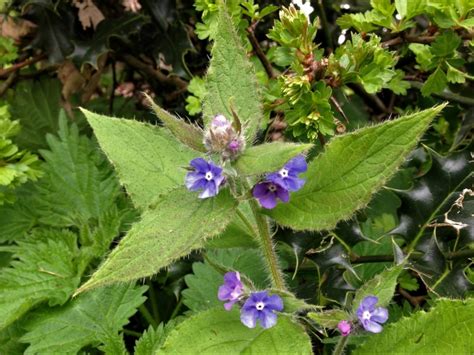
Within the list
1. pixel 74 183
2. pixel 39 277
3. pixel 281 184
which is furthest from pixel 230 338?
pixel 74 183

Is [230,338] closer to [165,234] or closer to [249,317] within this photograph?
[249,317]

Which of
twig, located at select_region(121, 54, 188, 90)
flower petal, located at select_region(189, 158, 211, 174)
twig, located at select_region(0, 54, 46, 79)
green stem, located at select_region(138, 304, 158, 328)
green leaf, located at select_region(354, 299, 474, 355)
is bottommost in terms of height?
green stem, located at select_region(138, 304, 158, 328)

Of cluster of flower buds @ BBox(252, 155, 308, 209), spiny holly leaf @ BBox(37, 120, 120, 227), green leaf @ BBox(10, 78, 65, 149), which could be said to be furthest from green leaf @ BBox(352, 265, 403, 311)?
green leaf @ BBox(10, 78, 65, 149)

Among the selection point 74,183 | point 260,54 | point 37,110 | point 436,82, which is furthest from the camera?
point 37,110

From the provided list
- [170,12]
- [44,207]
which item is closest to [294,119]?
[170,12]

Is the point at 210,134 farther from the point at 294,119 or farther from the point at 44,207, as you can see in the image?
the point at 44,207

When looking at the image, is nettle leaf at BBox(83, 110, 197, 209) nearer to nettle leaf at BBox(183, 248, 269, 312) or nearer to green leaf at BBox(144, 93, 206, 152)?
green leaf at BBox(144, 93, 206, 152)
